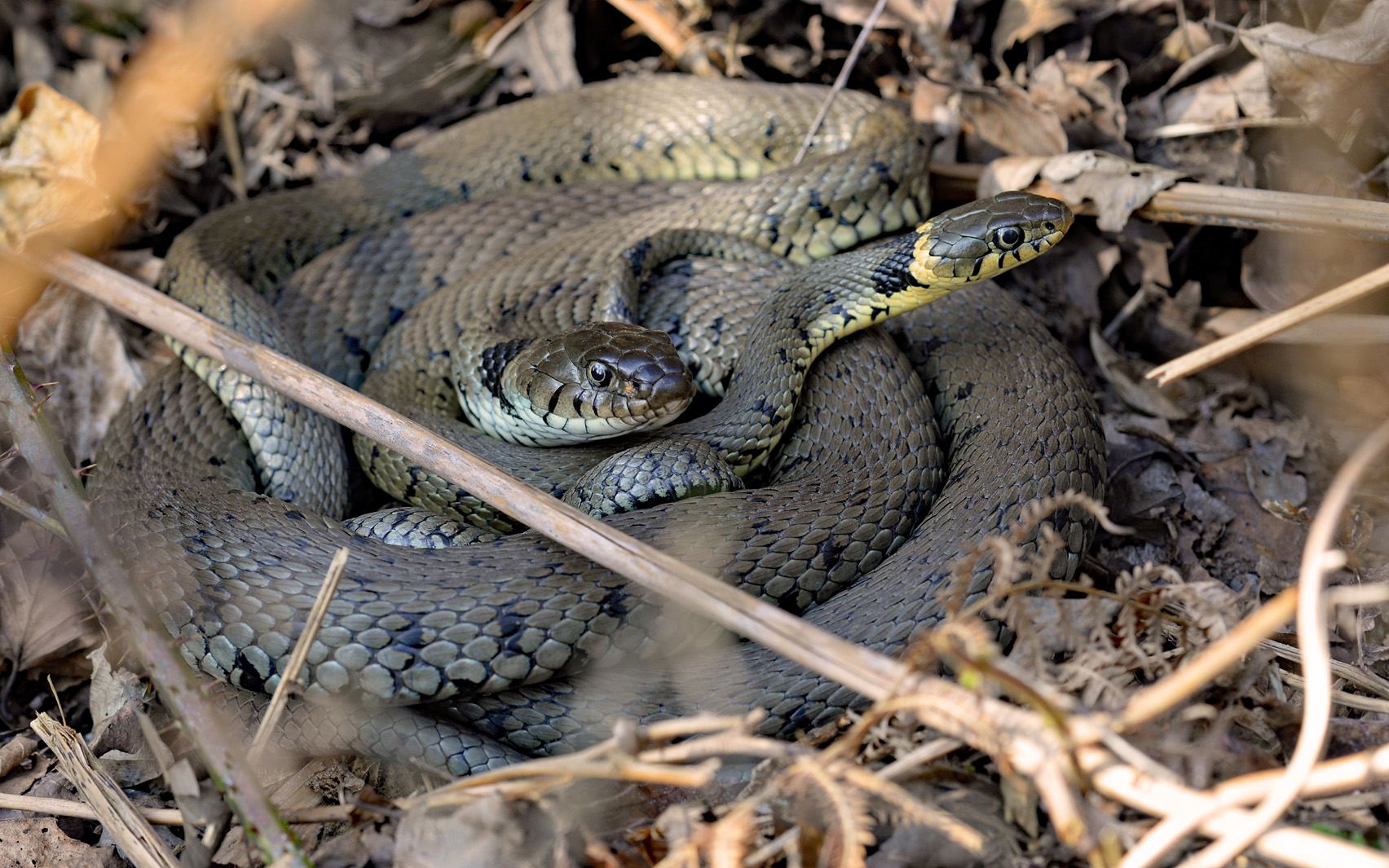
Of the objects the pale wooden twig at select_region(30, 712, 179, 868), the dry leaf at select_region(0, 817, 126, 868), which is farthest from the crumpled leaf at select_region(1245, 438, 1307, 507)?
the dry leaf at select_region(0, 817, 126, 868)

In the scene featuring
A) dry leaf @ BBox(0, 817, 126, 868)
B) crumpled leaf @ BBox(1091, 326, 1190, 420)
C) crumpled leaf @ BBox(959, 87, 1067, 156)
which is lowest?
crumpled leaf @ BBox(1091, 326, 1190, 420)

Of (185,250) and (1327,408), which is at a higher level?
(185,250)

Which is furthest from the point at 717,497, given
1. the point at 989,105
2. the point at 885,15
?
the point at 885,15

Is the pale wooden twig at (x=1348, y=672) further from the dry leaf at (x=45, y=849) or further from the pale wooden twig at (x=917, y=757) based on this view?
the dry leaf at (x=45, y=849)

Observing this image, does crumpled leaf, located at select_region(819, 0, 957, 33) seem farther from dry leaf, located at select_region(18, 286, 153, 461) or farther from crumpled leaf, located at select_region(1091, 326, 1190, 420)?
dry leaf, located at select_region(18, 286, 153, 461)

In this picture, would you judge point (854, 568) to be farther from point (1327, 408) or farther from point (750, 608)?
point (1327, 408)

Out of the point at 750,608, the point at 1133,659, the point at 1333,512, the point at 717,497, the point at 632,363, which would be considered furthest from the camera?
the point at 632,363

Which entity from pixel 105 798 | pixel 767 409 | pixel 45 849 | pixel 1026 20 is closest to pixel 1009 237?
pixel 767 409
